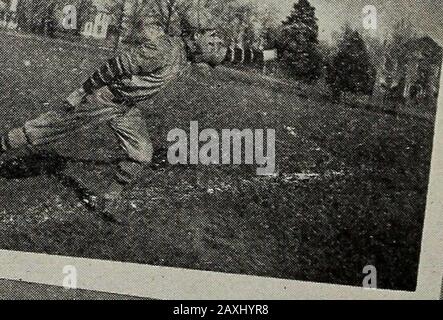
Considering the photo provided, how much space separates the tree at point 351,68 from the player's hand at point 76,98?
62.9 inches

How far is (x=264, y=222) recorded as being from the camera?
4422 mm

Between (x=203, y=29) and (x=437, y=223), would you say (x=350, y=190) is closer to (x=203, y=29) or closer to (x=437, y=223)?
(x=437, y=223)

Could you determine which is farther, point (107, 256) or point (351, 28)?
point (107, 256)

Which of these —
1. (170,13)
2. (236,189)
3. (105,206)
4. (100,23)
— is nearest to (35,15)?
(100,23)

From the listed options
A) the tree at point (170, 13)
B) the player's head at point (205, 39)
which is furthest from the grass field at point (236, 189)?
the tree at point (170, 13)

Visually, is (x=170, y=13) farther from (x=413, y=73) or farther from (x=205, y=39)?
(x=413, y=73)

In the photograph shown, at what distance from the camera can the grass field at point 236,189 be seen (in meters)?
4.27

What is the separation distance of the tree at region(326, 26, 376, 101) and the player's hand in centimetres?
160

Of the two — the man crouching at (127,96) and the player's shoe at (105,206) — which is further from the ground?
the man crouching at (127,96)

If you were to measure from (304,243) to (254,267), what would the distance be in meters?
0.34

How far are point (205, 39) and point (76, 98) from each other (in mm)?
944

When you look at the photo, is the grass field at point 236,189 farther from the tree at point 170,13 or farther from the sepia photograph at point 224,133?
the tree at point 170,13

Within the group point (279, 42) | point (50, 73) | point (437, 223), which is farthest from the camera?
point (50, 73)
